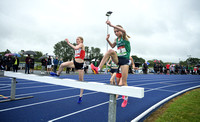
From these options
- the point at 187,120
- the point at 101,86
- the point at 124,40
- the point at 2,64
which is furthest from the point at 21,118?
the point at 2,64

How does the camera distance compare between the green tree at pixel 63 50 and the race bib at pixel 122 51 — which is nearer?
the race bib at pixel 122 51

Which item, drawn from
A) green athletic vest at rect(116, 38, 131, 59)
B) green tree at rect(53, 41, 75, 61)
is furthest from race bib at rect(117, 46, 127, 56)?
green tree at rect(53, 41, 75, 61)

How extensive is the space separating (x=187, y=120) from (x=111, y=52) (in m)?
2.46

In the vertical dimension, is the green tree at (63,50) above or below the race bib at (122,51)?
above

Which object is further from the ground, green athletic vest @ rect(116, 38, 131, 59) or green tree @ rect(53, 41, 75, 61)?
green tree @ rect(53, 41, 75, 61)

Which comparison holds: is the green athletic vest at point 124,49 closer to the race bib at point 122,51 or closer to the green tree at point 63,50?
the race bib at point 122,51

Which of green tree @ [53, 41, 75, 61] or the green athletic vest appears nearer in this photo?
the green athletic vest

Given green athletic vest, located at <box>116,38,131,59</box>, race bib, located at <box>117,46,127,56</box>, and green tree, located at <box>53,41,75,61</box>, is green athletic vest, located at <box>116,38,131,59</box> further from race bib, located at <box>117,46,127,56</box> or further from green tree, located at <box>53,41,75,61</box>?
green tree, located at <box>53,41,75,61</box>

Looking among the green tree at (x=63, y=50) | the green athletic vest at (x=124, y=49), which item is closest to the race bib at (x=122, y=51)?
the green athletic vest at (x=124, y=49)

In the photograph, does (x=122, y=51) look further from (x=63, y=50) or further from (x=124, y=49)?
(x=63, y=50)

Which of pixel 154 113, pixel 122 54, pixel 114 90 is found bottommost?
pixel 154 113

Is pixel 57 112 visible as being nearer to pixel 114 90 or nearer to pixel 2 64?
pixel 114 90

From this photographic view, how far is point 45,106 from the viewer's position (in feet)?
13.6

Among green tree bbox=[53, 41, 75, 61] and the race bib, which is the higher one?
green tree bbox=[53, 41, 75, 61]
